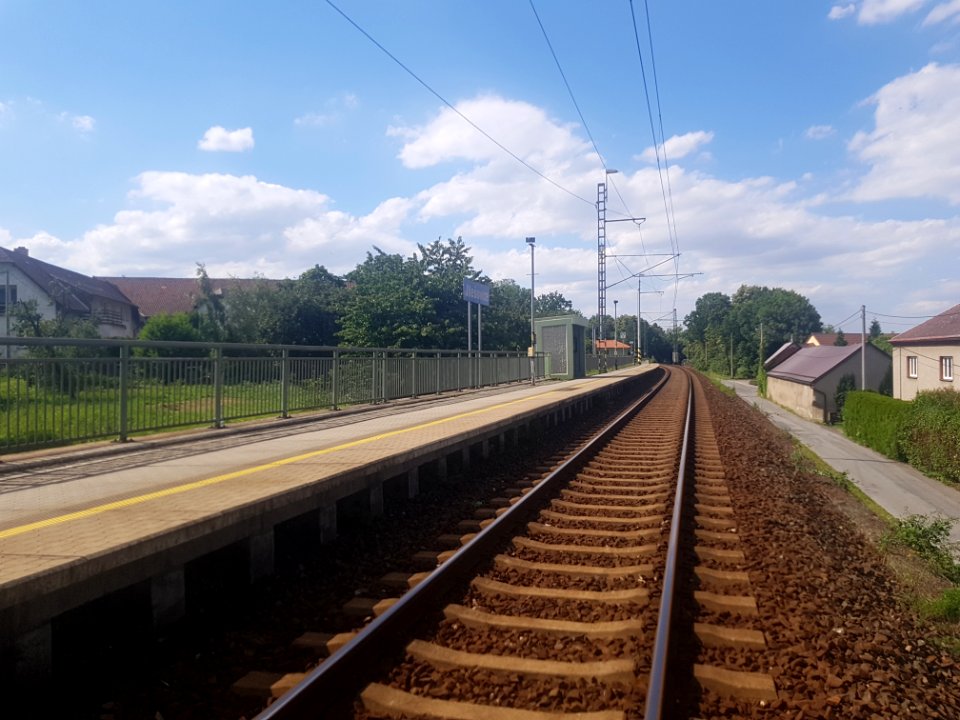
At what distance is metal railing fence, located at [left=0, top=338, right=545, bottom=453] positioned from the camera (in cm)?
845

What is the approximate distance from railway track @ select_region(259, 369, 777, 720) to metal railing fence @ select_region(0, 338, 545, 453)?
5511mm

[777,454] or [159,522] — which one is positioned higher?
[159,522]

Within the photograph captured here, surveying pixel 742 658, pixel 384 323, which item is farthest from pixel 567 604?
pixel 384 323

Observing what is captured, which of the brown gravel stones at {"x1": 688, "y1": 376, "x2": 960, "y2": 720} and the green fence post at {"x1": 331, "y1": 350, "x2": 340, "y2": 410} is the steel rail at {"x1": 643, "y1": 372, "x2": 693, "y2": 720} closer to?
the brown gravel stones at {"x1": 688, "y1": 376, "x2": 960, "y2": 720}

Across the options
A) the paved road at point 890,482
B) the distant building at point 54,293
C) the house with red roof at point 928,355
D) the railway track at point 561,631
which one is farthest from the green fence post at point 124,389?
the house with red roof at point 928,355

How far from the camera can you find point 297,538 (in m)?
6.74

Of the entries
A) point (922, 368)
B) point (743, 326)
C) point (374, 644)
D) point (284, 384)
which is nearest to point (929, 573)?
point (374, 644)

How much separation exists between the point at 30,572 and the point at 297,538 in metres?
3.00

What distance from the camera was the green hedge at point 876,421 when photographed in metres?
25.6

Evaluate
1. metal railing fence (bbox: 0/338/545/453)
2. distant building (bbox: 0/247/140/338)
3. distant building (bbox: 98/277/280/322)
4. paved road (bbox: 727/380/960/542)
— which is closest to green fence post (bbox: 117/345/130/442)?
metal railing fence (bbox: 0/338/545/453)

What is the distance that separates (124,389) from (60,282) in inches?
1383

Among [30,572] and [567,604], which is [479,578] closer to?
[567,604]

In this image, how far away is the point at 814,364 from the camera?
50.8 meters

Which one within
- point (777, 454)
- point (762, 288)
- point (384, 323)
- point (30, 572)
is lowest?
point (777, 454)
